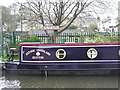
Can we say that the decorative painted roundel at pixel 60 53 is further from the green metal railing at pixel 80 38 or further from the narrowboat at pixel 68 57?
the green metal railing at pixel 80 38

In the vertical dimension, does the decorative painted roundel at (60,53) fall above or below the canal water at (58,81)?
above

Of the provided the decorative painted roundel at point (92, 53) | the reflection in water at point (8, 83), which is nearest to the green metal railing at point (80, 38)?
the decorative painted roundel at point (92, 53)

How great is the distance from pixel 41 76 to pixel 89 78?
5.96 feet

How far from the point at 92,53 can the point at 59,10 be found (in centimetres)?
856

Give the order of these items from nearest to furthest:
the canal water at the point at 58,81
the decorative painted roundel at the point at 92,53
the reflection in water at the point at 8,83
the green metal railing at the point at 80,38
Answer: the reflection in water at the point at 8,83
the canal water at the point at 58,81
the decorative painted roundel at the point at 92,53
the green metal railing at the point at 80,38

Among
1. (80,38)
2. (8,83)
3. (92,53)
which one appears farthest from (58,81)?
(80,38)

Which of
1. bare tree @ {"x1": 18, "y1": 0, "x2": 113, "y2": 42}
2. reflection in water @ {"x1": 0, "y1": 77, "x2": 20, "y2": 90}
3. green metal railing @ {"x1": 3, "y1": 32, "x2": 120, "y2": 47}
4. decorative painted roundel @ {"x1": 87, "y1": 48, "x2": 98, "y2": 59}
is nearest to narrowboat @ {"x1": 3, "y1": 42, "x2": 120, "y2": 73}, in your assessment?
decorative painted roundel @ {"x1": 87, "y1": 48, "x2": 98, "y2": 59}

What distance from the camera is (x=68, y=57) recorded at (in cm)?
1135

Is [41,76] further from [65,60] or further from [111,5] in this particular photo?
[111,5]

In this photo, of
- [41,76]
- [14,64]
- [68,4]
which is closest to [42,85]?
[41,76]

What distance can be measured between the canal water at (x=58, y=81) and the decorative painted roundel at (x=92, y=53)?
0.77m

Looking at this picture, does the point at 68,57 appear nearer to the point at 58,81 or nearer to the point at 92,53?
the point at 92,53

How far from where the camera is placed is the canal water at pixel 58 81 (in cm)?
959

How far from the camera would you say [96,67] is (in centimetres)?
1119
